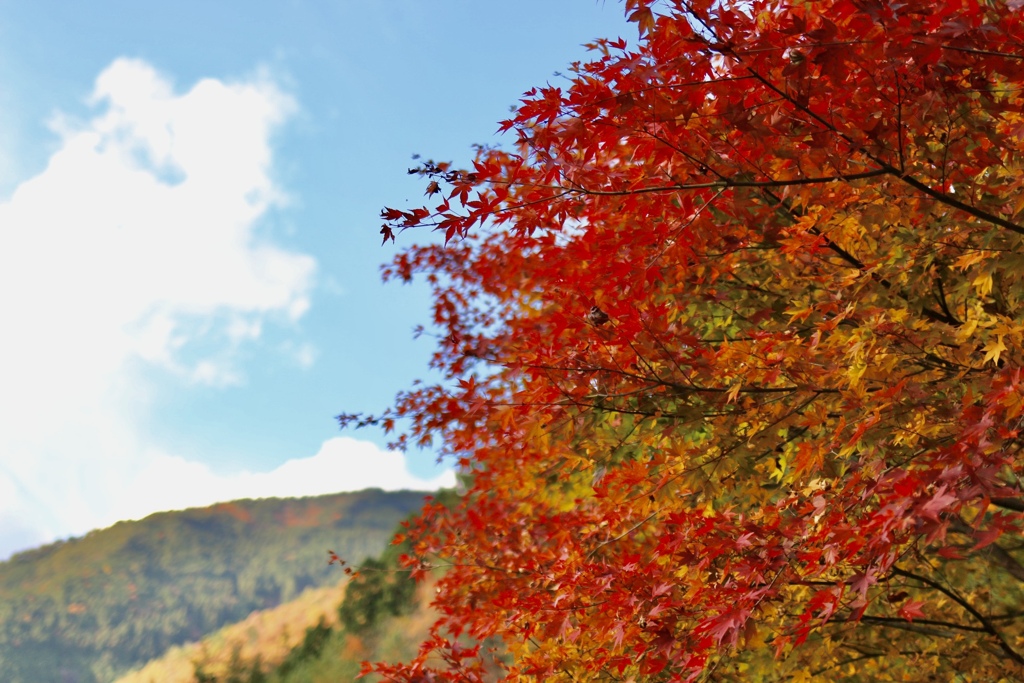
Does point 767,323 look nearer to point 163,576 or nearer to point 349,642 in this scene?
point 349,642

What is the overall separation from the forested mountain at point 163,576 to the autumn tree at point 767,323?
3170 centimetres

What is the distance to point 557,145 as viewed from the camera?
3.04m

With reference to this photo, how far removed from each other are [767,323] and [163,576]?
36.4m

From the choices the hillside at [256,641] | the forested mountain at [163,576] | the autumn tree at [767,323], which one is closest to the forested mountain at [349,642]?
the hillside at [256,641]

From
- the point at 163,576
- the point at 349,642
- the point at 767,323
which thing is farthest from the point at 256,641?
the point at 767,323

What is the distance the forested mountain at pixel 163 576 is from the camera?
105 ft

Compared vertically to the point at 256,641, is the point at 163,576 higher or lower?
higher

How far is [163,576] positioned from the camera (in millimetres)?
35500

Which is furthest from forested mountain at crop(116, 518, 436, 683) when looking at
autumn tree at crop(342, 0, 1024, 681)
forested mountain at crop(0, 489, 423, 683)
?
autumn tree at crop(342, 0, 1024, 681)

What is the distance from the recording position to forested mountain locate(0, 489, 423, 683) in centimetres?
3203

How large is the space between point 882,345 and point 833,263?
0.89m

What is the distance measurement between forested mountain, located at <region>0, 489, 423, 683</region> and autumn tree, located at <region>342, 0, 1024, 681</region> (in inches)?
1248

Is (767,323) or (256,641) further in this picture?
(256,641)

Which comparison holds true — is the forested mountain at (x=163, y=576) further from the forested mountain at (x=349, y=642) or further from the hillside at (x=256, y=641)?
the forested mountain at (x=349, y=642)
